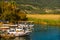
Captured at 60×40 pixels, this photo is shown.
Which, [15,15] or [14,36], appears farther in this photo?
[15,15]

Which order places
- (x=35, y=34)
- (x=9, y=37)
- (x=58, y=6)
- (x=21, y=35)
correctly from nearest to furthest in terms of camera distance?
(x=9, y=37) → (x=21, y=35) → (x=35, y=34) → (x=58, y=6)

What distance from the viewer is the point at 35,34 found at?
210 feet

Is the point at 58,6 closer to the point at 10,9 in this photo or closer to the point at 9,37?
the point at 10,9

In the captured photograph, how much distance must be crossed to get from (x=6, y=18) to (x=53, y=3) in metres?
94.6

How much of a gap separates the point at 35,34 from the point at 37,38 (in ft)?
20.1

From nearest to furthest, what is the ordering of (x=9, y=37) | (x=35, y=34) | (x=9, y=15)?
(x=9, y=37) → (x=35, y=34) → (x=9, y=15)

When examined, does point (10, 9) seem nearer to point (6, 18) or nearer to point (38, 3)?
point (6, 18)

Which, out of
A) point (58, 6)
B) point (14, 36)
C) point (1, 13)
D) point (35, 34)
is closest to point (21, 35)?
point (14, 36)

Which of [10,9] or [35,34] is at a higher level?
[10,9]

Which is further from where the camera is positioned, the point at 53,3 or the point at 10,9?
the point at 53,3

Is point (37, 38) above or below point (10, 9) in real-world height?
below

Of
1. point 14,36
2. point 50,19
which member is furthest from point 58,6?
point 14,36

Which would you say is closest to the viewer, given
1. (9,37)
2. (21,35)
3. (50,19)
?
(9,37)

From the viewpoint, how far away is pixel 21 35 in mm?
57062
